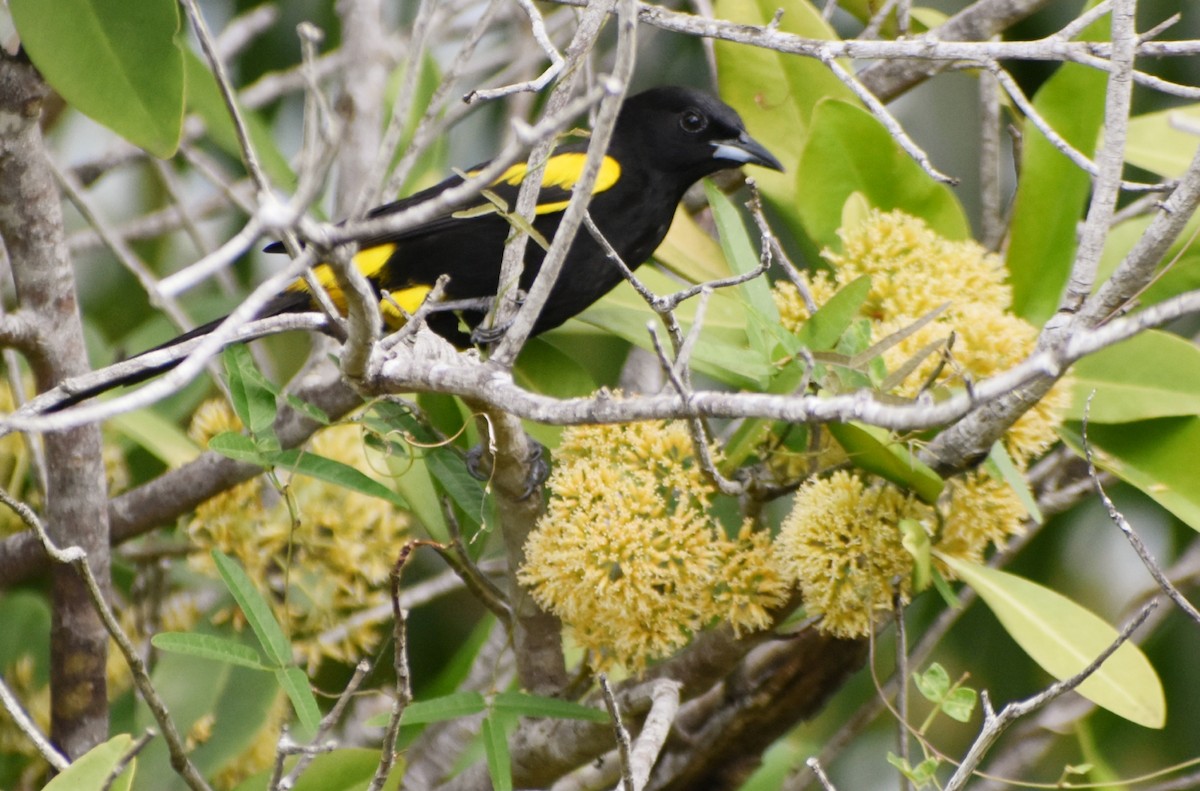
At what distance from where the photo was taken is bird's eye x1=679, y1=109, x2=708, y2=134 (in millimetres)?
2958

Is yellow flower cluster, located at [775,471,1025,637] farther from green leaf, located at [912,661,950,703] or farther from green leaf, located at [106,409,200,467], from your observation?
green leaf, located at [106,409,200,467]

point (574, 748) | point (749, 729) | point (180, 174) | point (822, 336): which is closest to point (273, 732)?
point (574, 748)

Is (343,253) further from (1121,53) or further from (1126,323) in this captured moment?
(1121,53)

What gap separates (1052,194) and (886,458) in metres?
0.80

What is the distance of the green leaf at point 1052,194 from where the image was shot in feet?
7.09

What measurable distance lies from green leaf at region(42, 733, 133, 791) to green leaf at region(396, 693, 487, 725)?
0.39 m

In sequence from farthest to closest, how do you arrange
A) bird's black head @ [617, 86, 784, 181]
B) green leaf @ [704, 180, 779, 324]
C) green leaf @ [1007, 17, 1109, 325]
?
bird's black head @ [617, 86, 784, 181] → green leaf @ [1007, 17, 1109, 325] → green leaf @ [704, 180, 779, 324]

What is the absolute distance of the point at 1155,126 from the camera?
2.40 meters

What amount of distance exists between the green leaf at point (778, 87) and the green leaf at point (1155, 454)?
64 cm

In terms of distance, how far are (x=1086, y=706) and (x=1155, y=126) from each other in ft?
3.67

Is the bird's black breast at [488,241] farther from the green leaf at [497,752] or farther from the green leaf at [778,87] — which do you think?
the green leaf at [497,752]

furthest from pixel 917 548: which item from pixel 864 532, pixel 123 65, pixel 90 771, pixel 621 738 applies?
pixel 123 65

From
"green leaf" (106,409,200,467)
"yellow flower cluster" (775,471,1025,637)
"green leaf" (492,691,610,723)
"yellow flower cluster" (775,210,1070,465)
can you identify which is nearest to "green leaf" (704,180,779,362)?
"yellow flower cluster" (775,210,1070,465)

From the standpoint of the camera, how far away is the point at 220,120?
2.93m
